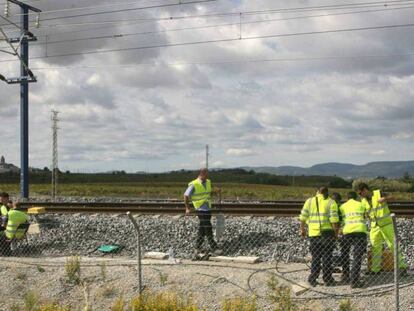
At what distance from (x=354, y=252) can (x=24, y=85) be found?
20.0m

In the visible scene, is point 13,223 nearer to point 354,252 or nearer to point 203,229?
point 203,229

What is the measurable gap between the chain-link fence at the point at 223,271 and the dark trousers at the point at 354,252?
17mm

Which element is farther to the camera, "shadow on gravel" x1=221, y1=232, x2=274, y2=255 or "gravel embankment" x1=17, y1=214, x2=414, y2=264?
"shadow on gravel" x1=221, y1=232, x2=274, y2=255

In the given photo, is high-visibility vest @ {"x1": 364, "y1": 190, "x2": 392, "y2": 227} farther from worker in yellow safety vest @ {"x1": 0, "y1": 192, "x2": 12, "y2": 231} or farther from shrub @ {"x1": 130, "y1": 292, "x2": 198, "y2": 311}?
worker in yellow safety vest @ {"x1": 0, "y1": 192, "x2": 12, "y2": 231}

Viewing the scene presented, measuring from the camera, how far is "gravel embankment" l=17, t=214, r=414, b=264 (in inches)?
542

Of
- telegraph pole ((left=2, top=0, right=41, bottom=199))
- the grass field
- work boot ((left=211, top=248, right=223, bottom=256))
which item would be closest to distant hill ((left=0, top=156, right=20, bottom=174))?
the grass field

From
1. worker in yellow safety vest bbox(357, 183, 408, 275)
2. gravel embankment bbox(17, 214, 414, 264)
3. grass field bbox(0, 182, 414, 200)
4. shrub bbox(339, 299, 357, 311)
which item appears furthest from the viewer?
grass field bbox(0, 182, 414, 200)

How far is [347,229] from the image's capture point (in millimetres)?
10641

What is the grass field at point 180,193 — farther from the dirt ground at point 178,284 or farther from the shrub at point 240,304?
the shrub at point 240,304

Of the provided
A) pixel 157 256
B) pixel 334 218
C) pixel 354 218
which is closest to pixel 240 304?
pixel 334 218

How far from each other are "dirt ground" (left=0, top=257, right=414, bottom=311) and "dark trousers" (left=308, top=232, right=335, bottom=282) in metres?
0.29

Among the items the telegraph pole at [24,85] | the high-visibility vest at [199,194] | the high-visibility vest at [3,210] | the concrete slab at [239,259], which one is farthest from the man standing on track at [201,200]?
the telegraph pole at [24,85]

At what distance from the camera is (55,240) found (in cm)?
1564

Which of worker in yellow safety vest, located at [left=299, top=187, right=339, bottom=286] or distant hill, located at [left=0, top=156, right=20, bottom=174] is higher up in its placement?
distant hill, located at [left=0, top=156, right=20, bottom=174]
